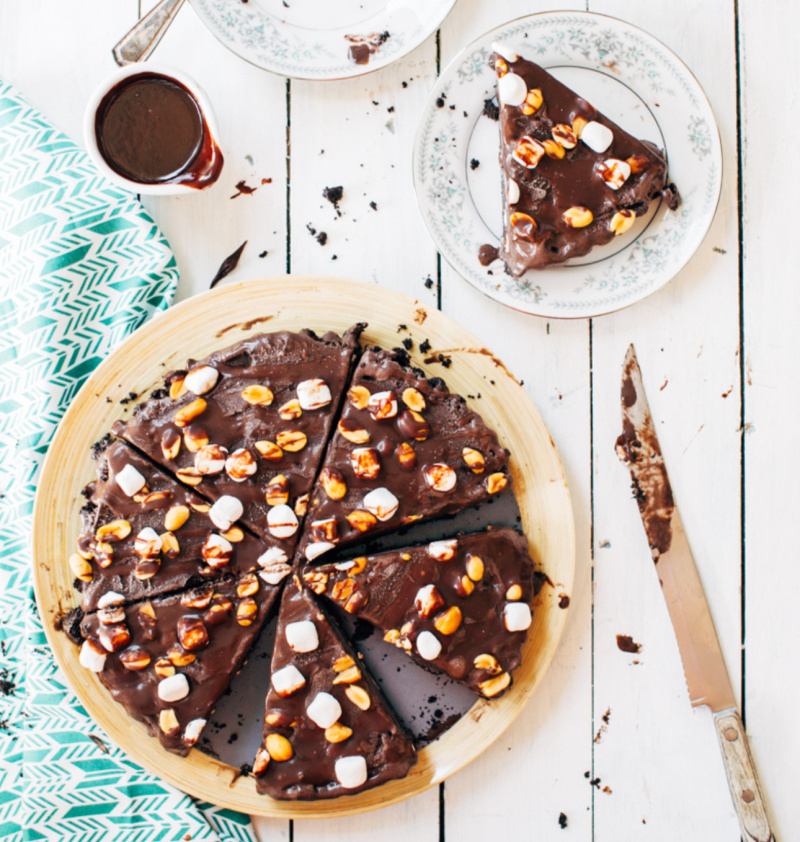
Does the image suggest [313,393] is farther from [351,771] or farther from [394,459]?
[351,771]

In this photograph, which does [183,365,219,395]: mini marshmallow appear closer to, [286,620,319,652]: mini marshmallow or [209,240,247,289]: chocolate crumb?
[209,240,247,289]: chocolate crumb

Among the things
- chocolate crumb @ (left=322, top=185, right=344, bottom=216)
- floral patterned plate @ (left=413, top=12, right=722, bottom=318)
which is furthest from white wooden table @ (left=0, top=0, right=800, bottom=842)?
floral patterned plate @ (left=413, top=12, right=722, bottom=318)

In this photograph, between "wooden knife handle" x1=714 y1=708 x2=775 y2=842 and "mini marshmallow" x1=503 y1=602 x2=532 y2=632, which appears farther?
"wooden knife handle" x1=714 y1=708 x2=775 y2=842

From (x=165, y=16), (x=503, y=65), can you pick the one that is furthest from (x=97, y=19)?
(x=503, y=65)

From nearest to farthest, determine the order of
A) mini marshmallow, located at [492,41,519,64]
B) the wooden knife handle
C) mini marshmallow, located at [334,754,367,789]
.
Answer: mini marshmallow, located at [334,754,367,789], mini marshmallow, located at [492,41,519,64], the wooden knife handle

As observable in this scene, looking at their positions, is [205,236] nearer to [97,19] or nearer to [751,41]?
[97,19]

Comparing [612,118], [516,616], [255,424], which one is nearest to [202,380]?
[255,424]
